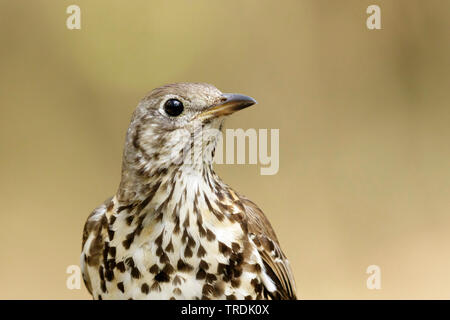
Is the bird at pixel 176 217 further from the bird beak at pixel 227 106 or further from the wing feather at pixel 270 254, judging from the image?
the wing feather at pixel 270 254

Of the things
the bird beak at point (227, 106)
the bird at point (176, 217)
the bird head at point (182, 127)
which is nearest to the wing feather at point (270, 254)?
the bird at point (176, 217)

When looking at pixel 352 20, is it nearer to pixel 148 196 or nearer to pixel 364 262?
pixel 364 262

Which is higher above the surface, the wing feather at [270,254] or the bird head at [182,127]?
the bird head at [182,127]

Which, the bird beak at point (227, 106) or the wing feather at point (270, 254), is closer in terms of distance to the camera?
the bird beak at point (227, 106)

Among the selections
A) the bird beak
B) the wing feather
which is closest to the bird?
the bird beak

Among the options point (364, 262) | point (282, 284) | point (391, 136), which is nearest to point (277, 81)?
point (391, 136)

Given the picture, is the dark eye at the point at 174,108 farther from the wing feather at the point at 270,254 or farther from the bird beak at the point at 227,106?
the wing feather at the point at 270,254

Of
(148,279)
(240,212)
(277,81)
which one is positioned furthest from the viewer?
(277,81)
